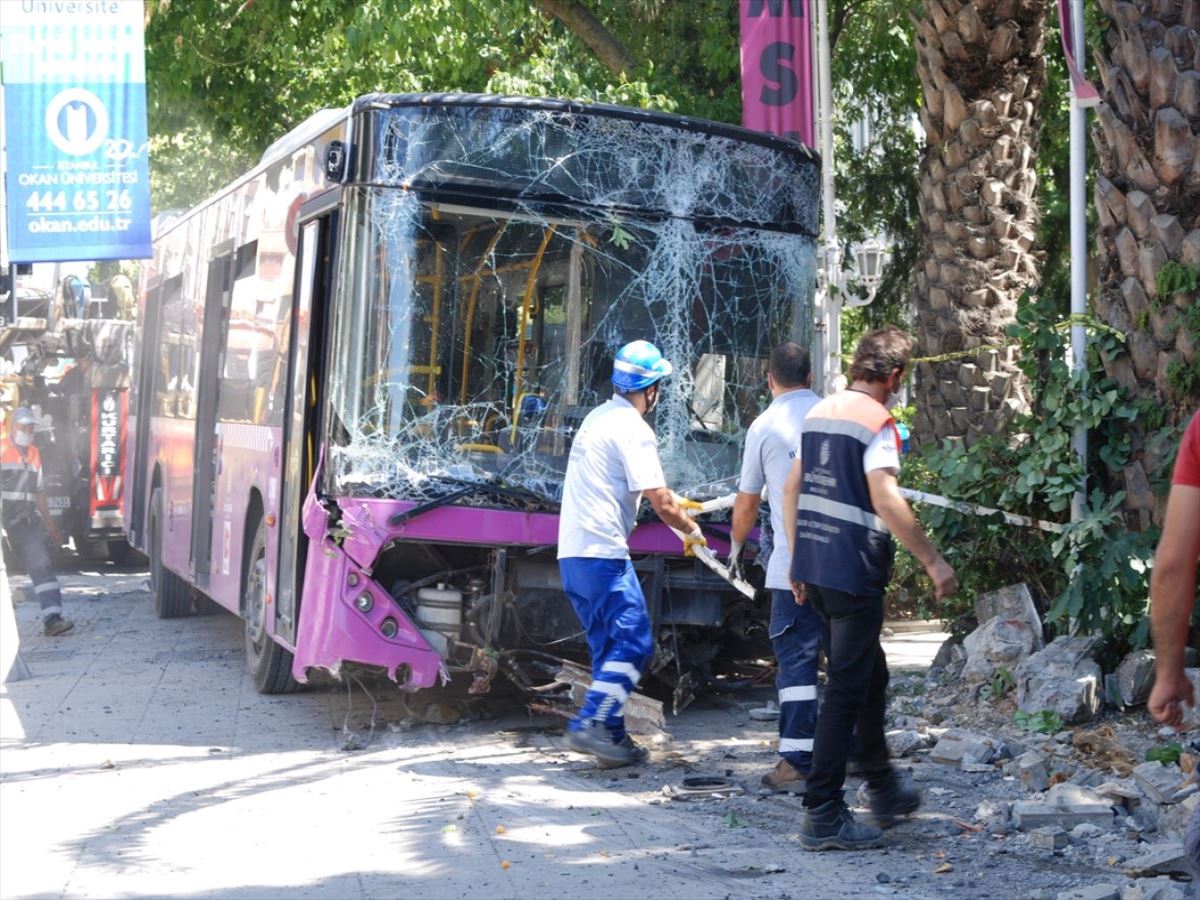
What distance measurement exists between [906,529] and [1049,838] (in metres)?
1.26

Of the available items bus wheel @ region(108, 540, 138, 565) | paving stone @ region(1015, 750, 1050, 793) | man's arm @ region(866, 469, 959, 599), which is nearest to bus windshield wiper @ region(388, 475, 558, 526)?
paving stone @ region(1015, 750, 1050, 793)

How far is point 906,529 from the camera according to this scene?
5996mm

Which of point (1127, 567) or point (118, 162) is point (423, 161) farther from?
point (118, 162)

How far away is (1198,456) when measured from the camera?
3844 millimetres

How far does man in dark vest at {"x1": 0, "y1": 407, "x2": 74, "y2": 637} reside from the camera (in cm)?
1343

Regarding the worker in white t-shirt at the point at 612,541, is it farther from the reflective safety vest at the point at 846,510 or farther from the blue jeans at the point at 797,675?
the reflective safety vest at the point at 846,510

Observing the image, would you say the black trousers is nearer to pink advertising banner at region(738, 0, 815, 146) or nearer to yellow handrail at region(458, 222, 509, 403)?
yellow handrail at region(458, 222, 509, 403)

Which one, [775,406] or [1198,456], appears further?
[775,406]

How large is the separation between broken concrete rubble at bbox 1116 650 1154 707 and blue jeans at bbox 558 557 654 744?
91.6 inches

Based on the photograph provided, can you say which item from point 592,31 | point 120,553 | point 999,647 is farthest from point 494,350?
point 120,553

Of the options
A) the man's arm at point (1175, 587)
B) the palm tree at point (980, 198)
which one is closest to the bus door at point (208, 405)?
the palm tree at point (980, 198)

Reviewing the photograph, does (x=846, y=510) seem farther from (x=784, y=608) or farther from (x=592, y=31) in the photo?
(x=592, y=31)

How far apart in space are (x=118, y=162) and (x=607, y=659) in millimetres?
9504

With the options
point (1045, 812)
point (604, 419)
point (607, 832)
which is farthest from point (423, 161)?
point (1045, 812)
